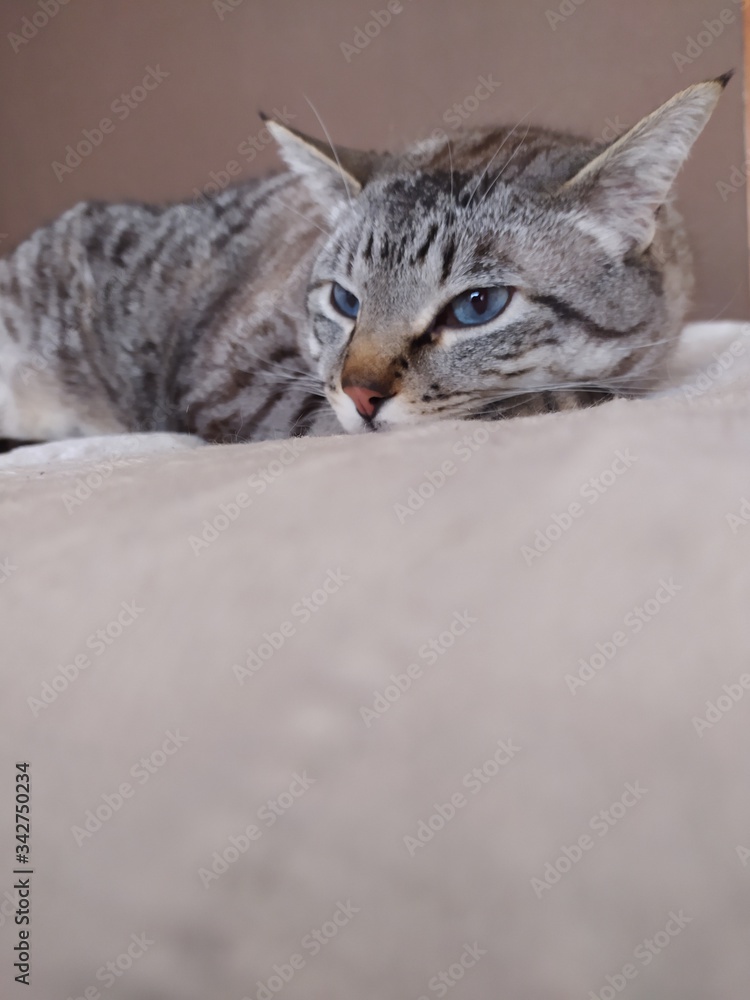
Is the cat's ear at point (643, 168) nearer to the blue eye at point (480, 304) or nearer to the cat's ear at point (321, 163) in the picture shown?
the blue eye at point (480, 304)

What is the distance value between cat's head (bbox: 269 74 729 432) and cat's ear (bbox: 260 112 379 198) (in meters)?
0.13

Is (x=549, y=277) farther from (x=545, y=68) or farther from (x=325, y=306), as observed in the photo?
(x=545, y=68)

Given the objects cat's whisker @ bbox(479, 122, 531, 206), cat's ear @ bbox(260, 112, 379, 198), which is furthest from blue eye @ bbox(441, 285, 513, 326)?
cat's ear @ bbox(260, 112, 379, 198)

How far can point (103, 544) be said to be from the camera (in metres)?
0.57

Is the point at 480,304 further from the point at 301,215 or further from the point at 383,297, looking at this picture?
the point at 301,215

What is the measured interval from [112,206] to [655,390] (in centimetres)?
144

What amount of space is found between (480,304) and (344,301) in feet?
0.86

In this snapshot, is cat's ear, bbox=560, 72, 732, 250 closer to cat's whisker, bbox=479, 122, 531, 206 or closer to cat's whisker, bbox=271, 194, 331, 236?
cat's whisker, bbox=479, 122, 531, 206

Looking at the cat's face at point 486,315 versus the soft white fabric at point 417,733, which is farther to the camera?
the cat's face at point 486,315

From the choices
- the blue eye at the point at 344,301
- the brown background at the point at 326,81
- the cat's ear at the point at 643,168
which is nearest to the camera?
the cat's ear at the point at 643,168

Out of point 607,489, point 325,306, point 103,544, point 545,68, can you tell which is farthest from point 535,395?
point 545,68

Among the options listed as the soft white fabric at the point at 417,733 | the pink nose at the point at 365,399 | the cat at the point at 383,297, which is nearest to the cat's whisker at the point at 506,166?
the cat at the point at 383,297

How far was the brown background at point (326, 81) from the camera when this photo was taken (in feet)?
7.55

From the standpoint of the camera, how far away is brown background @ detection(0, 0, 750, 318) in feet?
7.55
